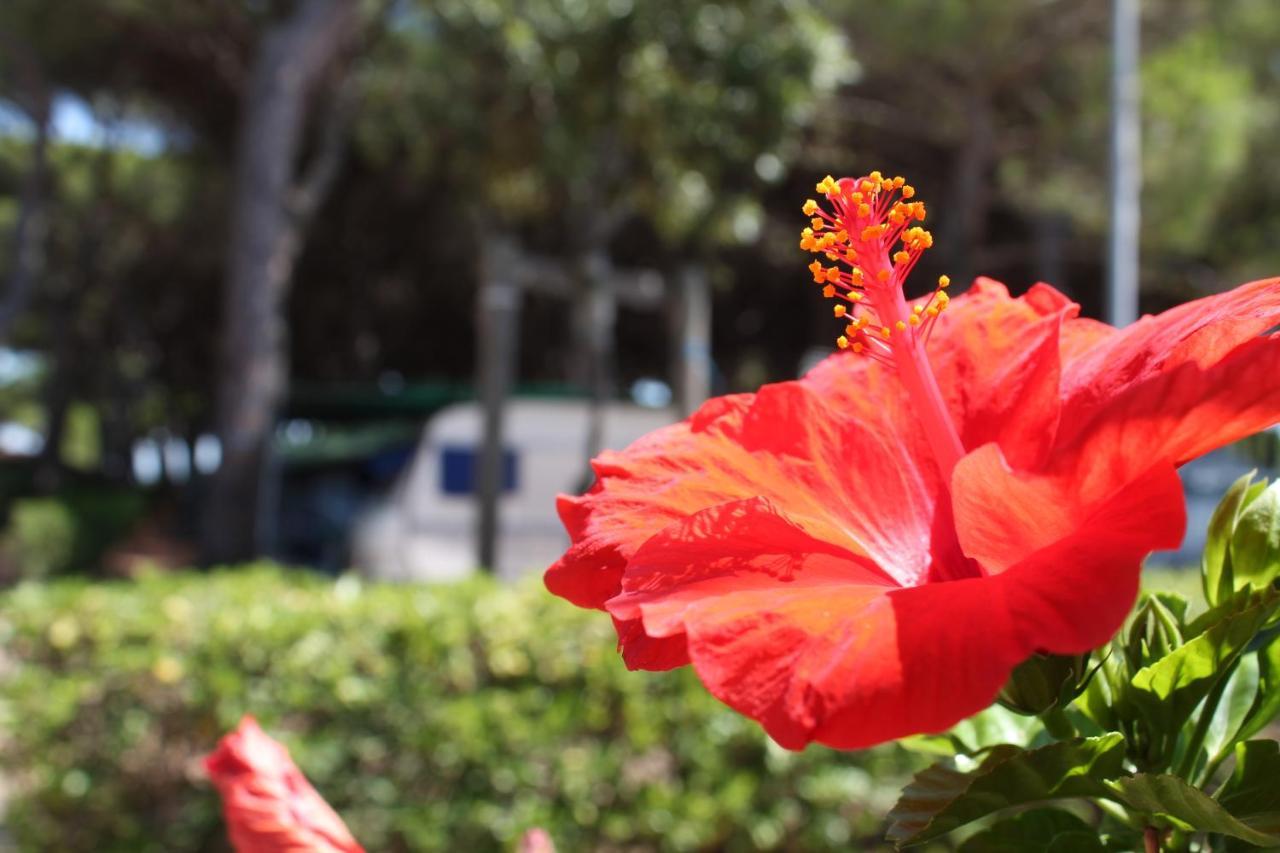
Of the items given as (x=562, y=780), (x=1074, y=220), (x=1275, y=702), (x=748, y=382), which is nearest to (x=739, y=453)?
(x=1275, y=702)

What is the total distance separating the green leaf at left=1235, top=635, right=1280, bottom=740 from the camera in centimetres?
59

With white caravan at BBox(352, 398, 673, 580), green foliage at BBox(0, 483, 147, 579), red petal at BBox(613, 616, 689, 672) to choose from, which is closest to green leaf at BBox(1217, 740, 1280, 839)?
red petal at BBox(613, 616, 689, 672)

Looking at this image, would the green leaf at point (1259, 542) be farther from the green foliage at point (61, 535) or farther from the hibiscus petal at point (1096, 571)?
the green foliage at point (61, 535)

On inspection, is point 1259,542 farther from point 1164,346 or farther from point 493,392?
point 493,392

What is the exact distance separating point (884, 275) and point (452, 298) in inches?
719

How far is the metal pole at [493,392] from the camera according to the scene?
17.6 ft

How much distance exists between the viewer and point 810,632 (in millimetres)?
437

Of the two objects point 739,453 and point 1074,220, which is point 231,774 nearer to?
point 739,453

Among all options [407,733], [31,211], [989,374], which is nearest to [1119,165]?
[407,733]

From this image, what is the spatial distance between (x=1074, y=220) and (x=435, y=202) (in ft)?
29.7

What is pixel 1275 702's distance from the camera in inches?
23.2

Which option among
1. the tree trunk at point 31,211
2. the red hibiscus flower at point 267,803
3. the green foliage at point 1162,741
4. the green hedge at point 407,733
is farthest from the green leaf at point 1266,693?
the tree trunk at point 31,211

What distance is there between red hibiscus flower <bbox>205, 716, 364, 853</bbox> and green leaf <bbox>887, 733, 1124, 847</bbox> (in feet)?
1.12

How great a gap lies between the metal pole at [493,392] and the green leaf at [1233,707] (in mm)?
4781
